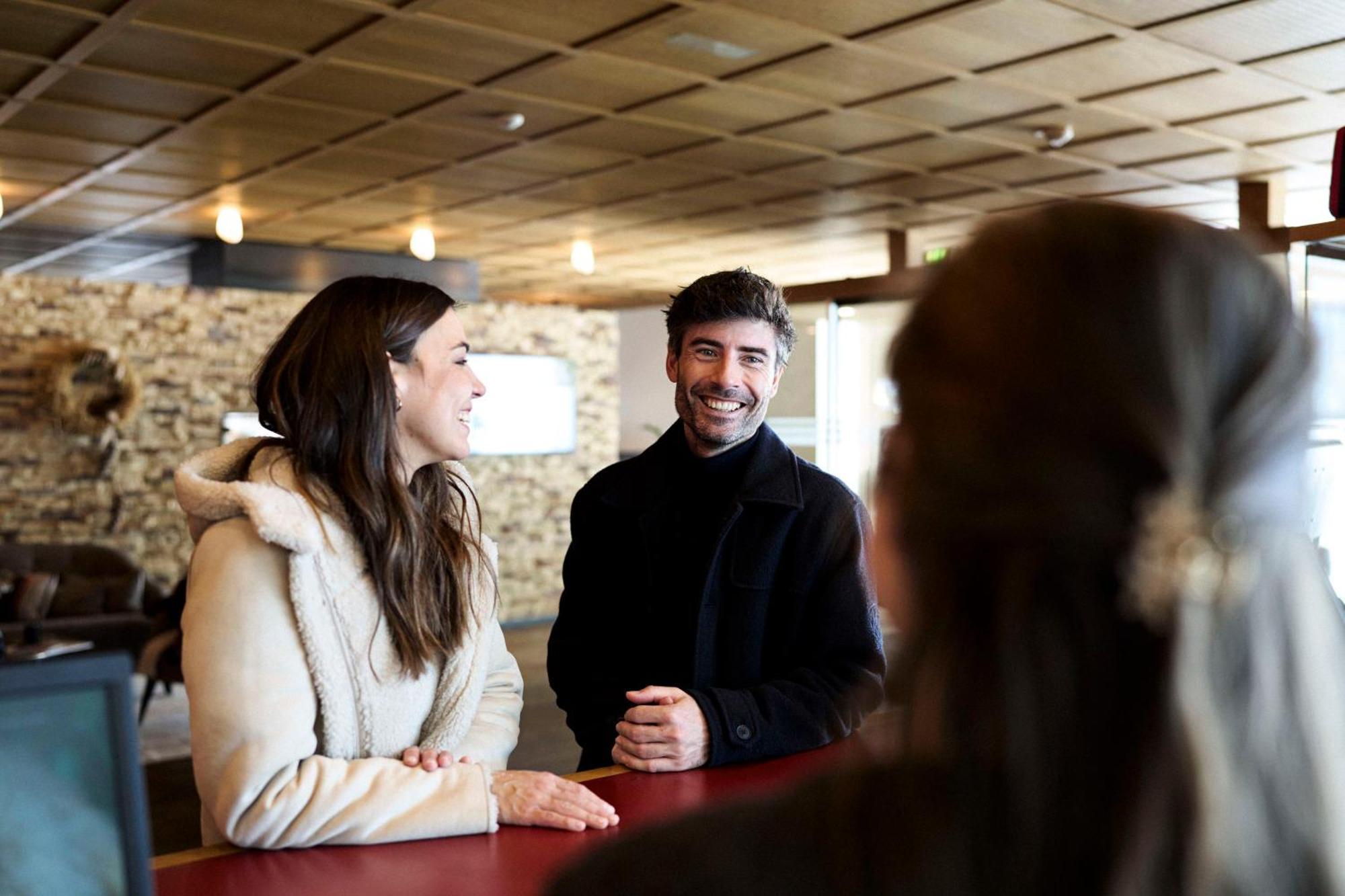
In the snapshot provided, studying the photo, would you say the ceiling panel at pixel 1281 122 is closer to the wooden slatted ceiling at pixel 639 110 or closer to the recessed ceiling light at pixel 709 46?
the wooden slatted ceiling at pixel 639 110

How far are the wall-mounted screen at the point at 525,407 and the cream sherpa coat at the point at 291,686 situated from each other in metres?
8.60

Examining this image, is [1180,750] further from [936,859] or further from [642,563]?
[642,563]

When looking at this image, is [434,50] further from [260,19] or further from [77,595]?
[77,595]

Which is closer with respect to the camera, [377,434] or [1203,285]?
[1203,285]

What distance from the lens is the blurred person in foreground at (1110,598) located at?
0.52 m

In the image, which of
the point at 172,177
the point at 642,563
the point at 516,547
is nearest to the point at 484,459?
the point at 516,547

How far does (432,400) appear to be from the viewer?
173cm

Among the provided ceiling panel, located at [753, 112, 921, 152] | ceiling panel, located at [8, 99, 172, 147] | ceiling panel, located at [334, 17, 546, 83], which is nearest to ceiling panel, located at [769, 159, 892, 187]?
ceiling panel, located at [753, 112, 921, 152]

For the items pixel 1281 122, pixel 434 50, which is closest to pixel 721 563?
pixel 434 50

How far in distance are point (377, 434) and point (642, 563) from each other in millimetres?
699

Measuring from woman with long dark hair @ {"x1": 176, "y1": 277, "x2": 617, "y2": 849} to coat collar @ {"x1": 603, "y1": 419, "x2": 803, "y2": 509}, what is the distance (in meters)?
0.43

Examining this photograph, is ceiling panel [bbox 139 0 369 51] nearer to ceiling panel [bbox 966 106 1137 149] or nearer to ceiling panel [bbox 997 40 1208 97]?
ceiling panel [bbox 997 40 1208 97]

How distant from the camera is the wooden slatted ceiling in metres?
4.30

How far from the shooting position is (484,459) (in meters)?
10.5
